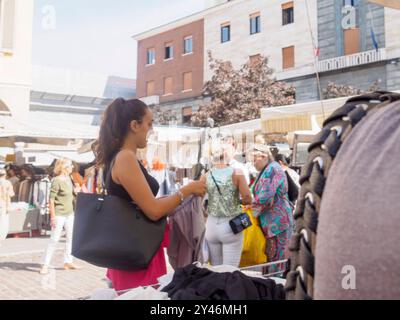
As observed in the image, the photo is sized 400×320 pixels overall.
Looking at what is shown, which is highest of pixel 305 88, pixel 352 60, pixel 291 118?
pixel 352 60

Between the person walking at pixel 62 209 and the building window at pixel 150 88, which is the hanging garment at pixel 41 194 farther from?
the building window at pixel 150 88

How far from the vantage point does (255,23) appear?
2006 centimetres

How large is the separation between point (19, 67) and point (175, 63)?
12.9m

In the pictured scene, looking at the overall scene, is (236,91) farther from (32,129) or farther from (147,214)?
(147,214)

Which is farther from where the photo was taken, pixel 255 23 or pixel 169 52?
pixel 169 52

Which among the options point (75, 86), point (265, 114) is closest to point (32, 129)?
point (265, 114)

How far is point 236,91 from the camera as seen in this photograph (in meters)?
17.0

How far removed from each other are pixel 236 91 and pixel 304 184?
16.6 m

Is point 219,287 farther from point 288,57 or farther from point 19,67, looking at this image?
point 288,57

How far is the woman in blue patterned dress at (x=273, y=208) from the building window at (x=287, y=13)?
16483mm

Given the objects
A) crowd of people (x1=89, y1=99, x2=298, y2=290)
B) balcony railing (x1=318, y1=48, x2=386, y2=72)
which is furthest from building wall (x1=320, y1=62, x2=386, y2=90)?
crowd of people (x1=89, y1=99, x2=298, y2=290)

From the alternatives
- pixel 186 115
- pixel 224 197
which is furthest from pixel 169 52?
pixel 224 197

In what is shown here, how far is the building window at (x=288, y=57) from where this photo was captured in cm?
1970

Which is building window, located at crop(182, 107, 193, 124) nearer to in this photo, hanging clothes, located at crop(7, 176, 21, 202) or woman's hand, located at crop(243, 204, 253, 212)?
hanging clothes, located at crop(7, 176, 21, 202)
